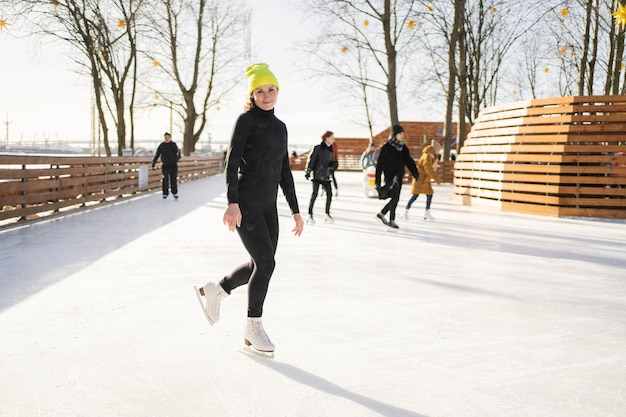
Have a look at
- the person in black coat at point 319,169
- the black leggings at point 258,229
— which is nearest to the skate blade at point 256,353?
the black leggings at point 258,229

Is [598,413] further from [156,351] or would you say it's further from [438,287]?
[438,287]

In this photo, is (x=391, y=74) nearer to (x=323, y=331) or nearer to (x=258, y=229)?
(x=323, y=331)

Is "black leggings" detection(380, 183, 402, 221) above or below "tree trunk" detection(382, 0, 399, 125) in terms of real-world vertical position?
below

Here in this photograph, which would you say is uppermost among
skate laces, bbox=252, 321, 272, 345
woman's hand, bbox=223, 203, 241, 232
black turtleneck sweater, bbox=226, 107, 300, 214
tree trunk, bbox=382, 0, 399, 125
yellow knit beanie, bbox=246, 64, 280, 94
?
tree trunk, bbox=382, 0, 399, 125

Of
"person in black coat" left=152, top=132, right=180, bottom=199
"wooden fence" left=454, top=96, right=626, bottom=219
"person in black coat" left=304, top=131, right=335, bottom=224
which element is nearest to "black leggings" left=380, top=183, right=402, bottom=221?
"person in black coat" left=304, top=131, right=335, bottom=224

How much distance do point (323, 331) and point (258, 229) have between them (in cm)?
90

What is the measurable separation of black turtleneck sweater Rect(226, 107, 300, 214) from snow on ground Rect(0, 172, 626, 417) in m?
0.98

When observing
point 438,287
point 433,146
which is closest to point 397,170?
point 433,146

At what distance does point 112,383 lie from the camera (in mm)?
2773

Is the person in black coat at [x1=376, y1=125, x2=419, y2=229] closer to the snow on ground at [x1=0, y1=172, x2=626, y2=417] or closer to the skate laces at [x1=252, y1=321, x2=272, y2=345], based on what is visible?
the snow on ground at [x1=0, y1=172, x2=626, y2=417]

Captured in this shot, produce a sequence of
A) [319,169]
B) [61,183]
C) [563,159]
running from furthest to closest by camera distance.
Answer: [563,159], [61,183], [319,169]

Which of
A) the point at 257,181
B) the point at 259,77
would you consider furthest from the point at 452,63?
the point at 257,181

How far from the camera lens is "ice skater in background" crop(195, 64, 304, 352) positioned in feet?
10.5

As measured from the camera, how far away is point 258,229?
321 centimetres
